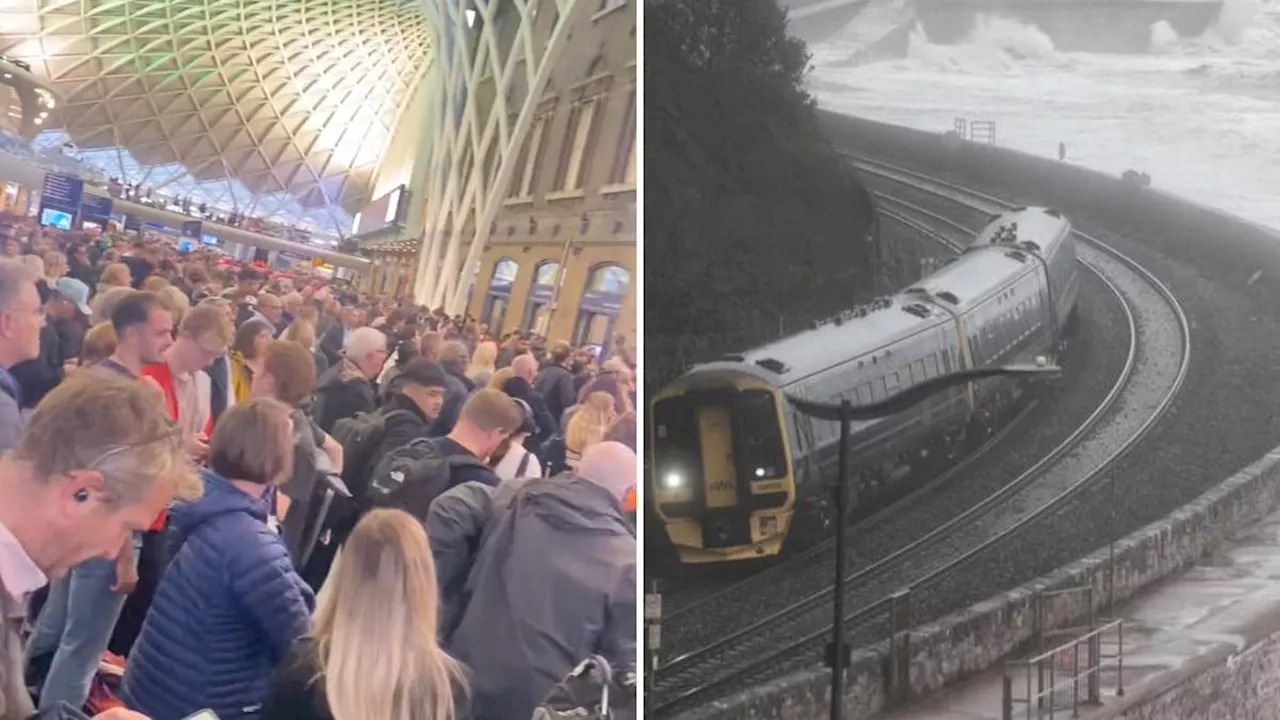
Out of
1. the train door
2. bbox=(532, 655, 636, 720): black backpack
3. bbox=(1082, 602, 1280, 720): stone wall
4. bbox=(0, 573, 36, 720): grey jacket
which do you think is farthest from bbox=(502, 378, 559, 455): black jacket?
bbox=(1082, 602, 1280, 720): stone wall

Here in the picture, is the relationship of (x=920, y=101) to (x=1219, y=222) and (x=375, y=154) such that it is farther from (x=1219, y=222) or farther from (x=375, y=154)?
(x=375, y=154)

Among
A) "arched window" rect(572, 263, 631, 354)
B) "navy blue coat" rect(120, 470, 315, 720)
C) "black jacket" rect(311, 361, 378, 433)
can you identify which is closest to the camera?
"navy blue coat" rect(120, 470, 315, 720)

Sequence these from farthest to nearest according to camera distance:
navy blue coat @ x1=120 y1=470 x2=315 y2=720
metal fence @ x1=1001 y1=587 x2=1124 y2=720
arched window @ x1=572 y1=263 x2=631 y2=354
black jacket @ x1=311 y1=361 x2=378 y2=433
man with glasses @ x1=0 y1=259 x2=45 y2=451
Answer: arched window @ x1=572 y1=263 x2=631 y2=354 < metal fence @ x1=1001 y1=587 x2=1124 y2=720 < black jacket @ x1=311 y1=361 x2=378 y2=433 < navy blue coat @ x1=120 y1=470 x2=315 y2=720 < man with glasses @ x1=0 y1=259 x2=45 y2=451

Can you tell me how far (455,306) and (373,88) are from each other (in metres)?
0.57

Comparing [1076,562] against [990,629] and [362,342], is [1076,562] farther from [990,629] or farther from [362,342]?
[362,342]

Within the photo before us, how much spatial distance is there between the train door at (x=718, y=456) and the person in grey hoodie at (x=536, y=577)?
21 cm

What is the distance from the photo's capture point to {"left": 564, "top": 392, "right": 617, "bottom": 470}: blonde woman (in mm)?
3113

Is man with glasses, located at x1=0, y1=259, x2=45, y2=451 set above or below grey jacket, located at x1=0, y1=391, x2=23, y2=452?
above

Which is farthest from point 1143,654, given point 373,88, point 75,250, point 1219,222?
point 75,250

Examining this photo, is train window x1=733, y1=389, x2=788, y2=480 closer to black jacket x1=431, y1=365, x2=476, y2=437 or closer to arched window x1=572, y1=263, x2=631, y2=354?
arched window x1=572, y1=263, x2=631, y2=354

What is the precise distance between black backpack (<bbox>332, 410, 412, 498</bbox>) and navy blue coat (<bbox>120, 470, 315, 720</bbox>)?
0.81 ft

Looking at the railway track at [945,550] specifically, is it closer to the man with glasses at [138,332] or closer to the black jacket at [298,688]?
the black jacket at [298,688]

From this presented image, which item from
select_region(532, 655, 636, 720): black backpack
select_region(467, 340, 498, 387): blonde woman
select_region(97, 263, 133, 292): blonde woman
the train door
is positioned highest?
select_region(97, 263, 133, 292): blonde woman

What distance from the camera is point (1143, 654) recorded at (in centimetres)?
308
